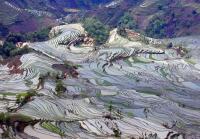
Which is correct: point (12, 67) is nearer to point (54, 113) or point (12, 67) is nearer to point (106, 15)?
point (54, 113)

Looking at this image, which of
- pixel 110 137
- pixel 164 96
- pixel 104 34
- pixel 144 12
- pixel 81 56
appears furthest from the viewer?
pixel 144 12

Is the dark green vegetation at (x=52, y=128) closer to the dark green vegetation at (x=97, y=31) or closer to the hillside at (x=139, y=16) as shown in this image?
the dark green vegetation at (x=97, y=31)

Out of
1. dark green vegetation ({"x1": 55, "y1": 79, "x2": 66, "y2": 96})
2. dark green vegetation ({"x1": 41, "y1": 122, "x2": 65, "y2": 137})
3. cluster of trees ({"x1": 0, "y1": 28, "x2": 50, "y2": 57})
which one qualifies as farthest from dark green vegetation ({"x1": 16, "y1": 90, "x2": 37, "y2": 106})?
cluster of trees ({"x1": 0, "y1": 28, "x2": 50, "y2": 57})

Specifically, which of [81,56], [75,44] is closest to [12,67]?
[81,56]

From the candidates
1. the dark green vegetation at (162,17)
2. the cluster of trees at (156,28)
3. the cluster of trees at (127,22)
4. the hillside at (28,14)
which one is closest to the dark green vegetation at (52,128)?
the hillside at (28,14)

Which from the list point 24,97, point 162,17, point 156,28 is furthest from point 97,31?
point 24,97

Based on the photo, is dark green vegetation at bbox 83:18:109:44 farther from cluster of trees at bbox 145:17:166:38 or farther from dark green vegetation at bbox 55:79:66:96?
dark green vegetation at bbox 55:79:66:96

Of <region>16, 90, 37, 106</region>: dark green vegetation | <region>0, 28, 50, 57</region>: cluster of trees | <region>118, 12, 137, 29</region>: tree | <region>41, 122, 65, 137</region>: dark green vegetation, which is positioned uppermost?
<region>118, 12, 137, 29</region>: tree
